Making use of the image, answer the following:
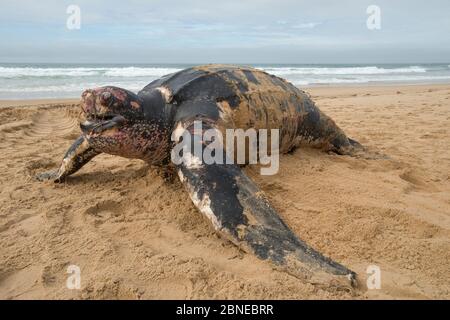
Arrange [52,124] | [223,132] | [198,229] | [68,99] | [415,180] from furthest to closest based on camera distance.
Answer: [68,99], [52,124], [415,180], [223,132], [198,229]

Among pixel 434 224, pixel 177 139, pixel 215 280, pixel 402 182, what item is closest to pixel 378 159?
pixel 402 182

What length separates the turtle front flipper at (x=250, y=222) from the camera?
1.73 meters

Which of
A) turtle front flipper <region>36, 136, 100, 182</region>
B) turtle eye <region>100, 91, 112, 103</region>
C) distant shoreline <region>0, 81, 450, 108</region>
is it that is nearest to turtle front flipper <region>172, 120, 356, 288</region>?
turtle eye <region>100, 91, 112, 103</region>

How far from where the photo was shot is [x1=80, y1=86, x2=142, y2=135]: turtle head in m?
2.41

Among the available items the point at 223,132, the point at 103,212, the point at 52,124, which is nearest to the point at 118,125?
the point at 103,212

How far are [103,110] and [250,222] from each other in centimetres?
127

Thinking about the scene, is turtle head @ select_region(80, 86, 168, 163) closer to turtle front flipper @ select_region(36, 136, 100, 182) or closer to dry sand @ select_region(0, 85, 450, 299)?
dry sand @ select_region(0, 85, 450, 299)

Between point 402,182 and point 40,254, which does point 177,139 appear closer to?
point 40,254

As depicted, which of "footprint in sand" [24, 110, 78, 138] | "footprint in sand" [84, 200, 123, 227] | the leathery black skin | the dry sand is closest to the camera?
the dry sand

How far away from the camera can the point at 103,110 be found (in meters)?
2.42

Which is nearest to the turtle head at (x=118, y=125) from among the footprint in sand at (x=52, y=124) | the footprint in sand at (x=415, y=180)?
the footprint in sand at (x=415, y=180)

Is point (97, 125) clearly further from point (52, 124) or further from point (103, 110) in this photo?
point (52, 124)

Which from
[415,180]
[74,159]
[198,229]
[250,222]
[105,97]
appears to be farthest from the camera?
[415,180]
